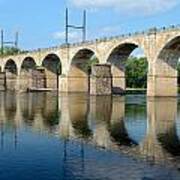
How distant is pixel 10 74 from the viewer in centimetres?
11769

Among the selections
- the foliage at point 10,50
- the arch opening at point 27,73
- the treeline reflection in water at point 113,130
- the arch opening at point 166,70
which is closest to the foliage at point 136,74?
the arch opening at point 27,73

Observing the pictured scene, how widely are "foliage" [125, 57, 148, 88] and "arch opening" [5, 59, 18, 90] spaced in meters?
30.1

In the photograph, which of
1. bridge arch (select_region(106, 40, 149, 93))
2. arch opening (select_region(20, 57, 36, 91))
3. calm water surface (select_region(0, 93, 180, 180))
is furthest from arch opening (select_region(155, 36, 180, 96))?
arch opening (select_region(20, 57, 36, 91))

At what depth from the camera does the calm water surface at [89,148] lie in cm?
1734

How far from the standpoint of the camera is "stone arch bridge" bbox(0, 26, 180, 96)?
64750 mm

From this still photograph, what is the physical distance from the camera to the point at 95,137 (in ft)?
86.4

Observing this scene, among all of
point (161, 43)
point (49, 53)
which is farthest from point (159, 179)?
point (49, 53)

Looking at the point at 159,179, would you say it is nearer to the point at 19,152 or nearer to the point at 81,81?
the point at 19,152

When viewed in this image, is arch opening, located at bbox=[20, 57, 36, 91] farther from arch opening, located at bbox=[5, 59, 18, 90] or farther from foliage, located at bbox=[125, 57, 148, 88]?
foliage, located at bbox=[125, 57, 148, 88]

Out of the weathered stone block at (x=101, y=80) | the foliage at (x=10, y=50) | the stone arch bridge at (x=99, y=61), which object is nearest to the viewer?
the stone arch bridge at (x=99, y=61)

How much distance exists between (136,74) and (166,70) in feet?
222

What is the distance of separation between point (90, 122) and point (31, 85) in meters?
68.5

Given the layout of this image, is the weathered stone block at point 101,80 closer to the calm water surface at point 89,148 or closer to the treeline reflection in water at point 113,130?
the treeline reflection in water at point 113,130

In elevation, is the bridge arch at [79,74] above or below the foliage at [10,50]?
below
